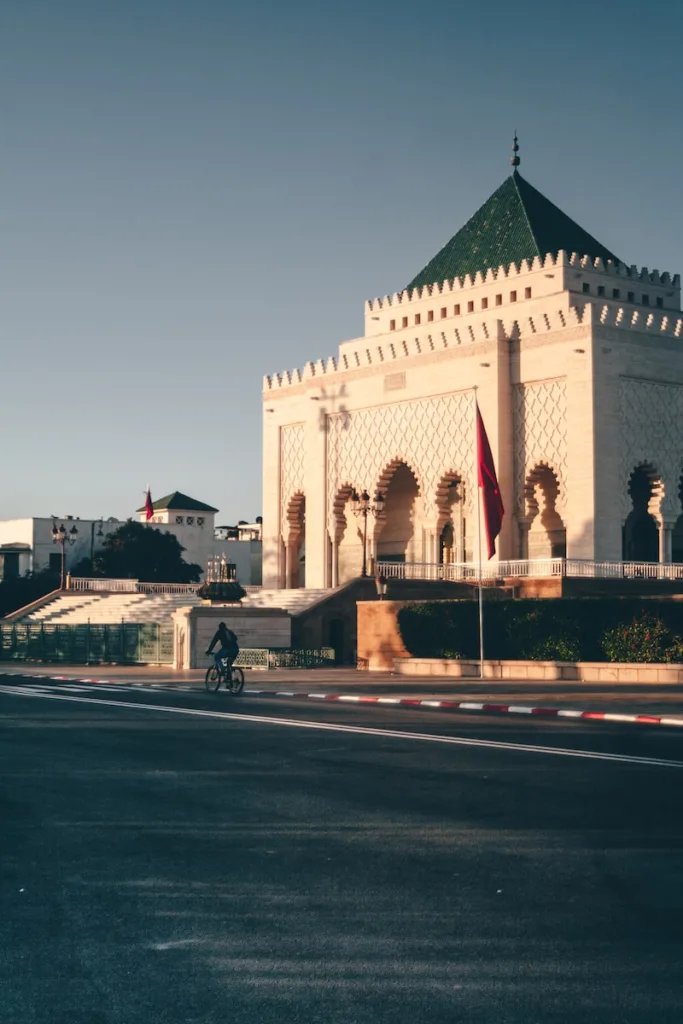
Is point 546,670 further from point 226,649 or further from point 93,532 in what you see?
point 93,532

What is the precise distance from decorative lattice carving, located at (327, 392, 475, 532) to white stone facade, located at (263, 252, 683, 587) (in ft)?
0.24

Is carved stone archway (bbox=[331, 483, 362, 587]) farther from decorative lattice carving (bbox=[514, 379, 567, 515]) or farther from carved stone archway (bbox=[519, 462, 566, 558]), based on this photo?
decorative lattice carving (bbox=[514, 379, 567, 515])

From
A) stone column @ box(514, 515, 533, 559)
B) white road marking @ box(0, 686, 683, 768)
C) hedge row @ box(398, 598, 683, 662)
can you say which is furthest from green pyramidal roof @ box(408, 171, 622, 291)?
white road marking @ box(0, 686, 683, 768)

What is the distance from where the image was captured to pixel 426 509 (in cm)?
5491

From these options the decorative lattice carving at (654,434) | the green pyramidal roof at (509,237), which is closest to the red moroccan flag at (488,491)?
the decorative lattice carving at (654,434)

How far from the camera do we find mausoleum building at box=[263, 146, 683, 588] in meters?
49.9

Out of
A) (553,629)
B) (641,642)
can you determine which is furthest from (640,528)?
(641,642)

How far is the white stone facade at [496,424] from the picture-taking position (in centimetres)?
4978

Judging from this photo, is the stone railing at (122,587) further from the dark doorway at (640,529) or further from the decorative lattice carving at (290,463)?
the dark doorway at (640,529)

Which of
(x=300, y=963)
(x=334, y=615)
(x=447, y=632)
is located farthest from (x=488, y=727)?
(x=334, y=615)

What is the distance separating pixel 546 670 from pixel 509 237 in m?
34.2

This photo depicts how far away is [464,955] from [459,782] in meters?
6.18

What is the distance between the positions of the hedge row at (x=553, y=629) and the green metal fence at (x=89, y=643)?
33.3 ft

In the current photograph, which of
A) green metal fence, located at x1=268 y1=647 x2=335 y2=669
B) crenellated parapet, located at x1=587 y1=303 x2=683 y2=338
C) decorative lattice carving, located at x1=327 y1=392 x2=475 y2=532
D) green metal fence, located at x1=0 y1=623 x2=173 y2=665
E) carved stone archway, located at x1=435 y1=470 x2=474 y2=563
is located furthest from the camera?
carved stone archway, located at x1=435 y1=470 x2=474 y2=563
